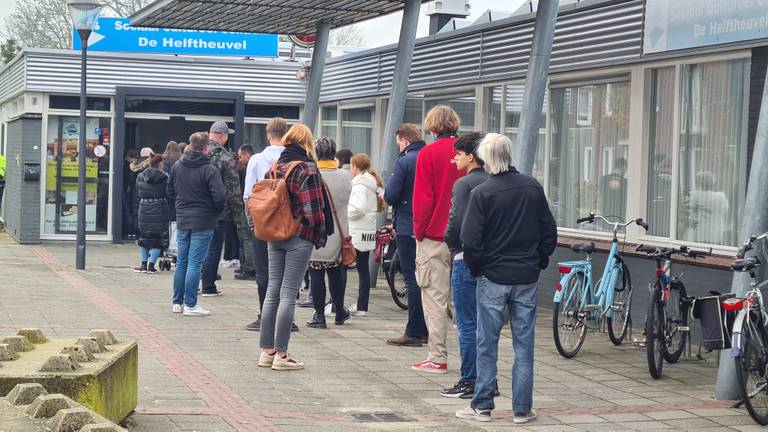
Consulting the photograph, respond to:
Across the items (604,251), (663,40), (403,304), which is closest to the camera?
(663,40)

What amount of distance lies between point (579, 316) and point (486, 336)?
290 centimetres

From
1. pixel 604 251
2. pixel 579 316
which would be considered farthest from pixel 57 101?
pixel 579 316

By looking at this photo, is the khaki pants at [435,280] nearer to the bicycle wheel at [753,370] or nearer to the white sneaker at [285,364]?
the white sneaker at [285,364]

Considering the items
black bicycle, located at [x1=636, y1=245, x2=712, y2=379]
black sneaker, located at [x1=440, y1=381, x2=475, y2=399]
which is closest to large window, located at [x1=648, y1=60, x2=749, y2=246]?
black bicycle, located at [x1=636, y1=245, x2=712, y2=379]

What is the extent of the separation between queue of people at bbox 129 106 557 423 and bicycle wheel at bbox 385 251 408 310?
52cm

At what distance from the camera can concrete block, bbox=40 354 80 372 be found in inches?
233

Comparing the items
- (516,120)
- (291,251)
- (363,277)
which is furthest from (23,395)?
(516,120)

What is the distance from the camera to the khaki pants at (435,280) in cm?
Answer: 897

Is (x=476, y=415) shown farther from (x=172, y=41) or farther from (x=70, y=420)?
(x=172, y=41)

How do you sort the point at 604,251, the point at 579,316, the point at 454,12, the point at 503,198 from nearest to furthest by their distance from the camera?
the point at 503,198 → the point at 579,316 → the point at 604,251 → the point at 454,12

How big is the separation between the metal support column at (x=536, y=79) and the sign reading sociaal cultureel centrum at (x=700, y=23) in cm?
94

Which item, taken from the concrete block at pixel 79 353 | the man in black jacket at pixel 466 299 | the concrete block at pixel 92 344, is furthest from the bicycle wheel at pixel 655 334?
the concrete block at pixel 79 353

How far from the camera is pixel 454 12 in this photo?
19172mm

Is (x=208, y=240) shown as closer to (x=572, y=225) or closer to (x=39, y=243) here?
(x=572, y=225)
